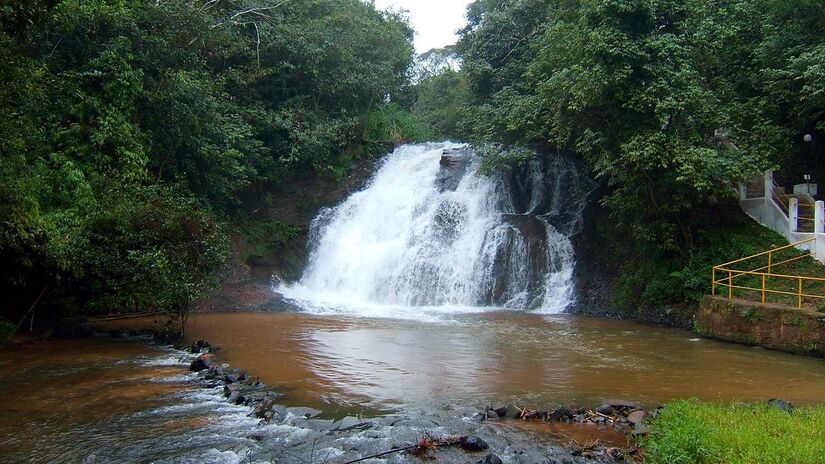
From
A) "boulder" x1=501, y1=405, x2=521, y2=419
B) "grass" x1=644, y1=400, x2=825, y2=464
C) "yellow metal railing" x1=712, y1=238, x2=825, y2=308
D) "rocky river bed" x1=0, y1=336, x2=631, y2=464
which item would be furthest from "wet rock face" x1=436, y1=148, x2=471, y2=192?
"grass" x1=644, y1=400, x2=825, y2=464

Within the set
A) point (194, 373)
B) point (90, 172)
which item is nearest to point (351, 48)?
point (90, 172)

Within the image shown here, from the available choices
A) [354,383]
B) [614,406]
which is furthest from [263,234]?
[614,406]

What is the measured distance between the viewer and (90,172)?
53.3ft

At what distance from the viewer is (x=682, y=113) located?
15.8 meters

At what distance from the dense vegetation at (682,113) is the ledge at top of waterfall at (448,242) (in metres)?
2.42

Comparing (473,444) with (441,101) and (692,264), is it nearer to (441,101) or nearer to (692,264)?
(692,264)

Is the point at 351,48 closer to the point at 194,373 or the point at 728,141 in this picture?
the point at 728,141

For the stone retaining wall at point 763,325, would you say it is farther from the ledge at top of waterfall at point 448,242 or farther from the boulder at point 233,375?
the boulder at point 233,375

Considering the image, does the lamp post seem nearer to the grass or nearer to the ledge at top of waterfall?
the ledge at top of waterfall

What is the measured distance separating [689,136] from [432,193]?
37.1ft

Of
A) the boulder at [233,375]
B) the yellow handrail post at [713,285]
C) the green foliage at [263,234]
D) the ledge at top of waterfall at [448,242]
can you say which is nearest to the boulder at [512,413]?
the boulder at [233,375]

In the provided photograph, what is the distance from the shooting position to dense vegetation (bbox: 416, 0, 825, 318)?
49.9ft

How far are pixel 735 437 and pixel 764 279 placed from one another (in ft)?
27.3

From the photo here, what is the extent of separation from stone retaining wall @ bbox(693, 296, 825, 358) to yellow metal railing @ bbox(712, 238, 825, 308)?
359 mm
